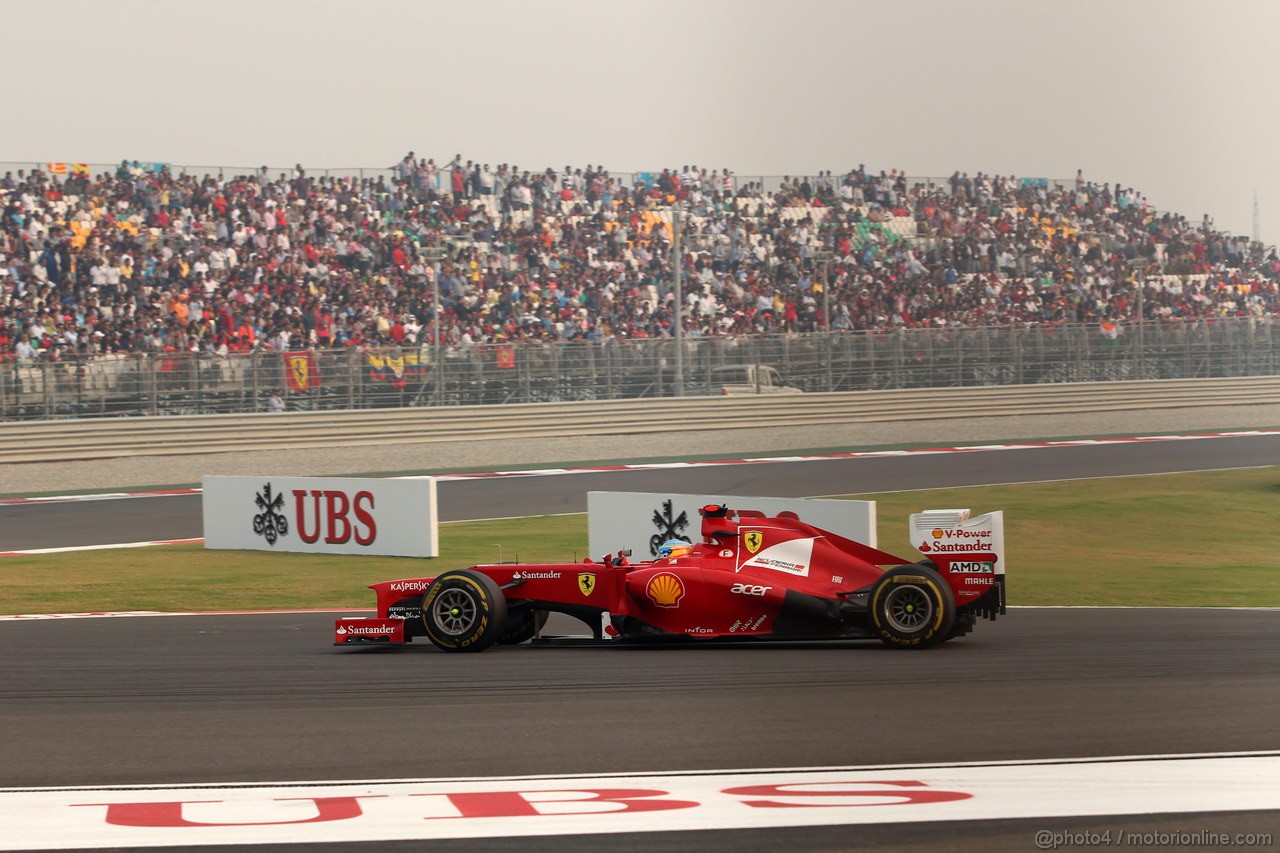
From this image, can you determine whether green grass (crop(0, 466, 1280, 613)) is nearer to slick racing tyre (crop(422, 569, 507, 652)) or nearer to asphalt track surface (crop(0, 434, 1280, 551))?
asphalt track surface (crop(0, 434, 1280, 551))

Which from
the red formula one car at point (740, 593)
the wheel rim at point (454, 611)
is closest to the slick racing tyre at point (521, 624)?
the red formula one car at point (740, 593)

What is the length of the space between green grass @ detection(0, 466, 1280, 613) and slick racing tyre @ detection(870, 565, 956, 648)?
12.1ft

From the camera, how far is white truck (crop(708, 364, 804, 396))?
27.2m

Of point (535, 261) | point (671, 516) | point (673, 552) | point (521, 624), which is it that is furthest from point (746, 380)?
point (521, 624)

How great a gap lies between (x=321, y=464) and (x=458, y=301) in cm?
516

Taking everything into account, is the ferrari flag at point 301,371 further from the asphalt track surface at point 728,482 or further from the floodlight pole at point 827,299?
the floodlight pole at point 827,299

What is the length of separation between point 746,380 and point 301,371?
26.2 ft

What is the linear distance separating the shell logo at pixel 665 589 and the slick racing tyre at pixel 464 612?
3.09ft

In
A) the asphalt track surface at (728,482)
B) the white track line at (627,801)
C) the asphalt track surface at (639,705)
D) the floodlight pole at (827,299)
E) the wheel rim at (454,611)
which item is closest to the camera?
the white track line at (627,801)

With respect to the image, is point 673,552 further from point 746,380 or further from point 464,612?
point 746,380

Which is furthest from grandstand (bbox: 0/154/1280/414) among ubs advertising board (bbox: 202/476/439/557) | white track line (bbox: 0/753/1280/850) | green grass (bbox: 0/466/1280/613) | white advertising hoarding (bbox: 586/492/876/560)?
white track line (bbox: 0/753/1280/850)

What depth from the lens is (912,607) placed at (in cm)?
920

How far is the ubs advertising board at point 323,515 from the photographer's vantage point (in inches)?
637

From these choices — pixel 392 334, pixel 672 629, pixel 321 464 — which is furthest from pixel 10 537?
pixel 672 629
